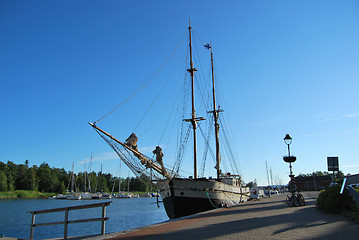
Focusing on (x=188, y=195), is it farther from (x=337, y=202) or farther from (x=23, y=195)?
(x=23, y=195)

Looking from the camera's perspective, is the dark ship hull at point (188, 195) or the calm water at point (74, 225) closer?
the dark ship hull at point (188, 195)

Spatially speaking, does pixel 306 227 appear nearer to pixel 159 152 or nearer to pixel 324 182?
pixel 159 152

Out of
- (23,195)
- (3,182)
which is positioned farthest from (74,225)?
(23,195)

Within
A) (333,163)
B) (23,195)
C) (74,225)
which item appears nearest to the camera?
(333,163)

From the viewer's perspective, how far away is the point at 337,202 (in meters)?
13.6

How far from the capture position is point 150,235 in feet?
33.3

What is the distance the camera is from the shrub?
1292 centimetres

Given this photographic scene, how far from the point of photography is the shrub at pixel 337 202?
1292cm

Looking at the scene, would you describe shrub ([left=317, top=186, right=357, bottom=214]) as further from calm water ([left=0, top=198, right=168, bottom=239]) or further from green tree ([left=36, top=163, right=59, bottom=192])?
green tree ([left=36, top=163, right=59, bottom=192])

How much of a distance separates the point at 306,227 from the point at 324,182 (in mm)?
109271

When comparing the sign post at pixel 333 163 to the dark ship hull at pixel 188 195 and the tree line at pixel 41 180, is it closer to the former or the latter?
the dark ship hull at pixel 188 195

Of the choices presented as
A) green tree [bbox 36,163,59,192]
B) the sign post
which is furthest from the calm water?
green tree [bbox 36,163,59,192]

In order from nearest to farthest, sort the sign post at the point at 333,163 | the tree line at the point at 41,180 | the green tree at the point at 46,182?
the sign post at the point at 333,163 → the tree line at the point at 41,180 → the green tree at the point at 46,182

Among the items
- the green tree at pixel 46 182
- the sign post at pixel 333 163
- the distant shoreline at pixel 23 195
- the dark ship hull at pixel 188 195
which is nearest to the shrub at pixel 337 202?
the sign post at pixel 333 163
